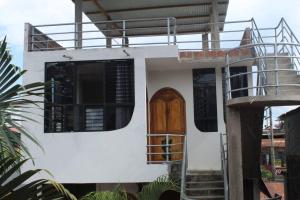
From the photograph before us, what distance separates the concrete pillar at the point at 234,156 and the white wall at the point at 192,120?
4.12 m

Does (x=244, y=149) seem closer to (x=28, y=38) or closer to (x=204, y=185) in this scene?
(x=204, y=185)

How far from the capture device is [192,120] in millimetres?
14648

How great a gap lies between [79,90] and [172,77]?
3145mm

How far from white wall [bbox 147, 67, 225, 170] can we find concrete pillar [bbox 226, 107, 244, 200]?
4121 mm

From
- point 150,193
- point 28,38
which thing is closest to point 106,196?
point 150,193

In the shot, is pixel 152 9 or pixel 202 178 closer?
pixel 202 178

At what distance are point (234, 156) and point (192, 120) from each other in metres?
4.76

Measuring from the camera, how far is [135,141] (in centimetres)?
1298

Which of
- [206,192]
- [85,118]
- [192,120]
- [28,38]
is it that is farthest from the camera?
[192,120]

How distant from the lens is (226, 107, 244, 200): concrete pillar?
32.4 feet

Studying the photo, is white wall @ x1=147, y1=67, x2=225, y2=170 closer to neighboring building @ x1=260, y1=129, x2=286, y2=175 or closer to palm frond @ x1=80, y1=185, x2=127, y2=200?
palm frond @ x1=80, y1=185, x2=127, y2=200

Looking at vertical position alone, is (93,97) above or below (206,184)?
above

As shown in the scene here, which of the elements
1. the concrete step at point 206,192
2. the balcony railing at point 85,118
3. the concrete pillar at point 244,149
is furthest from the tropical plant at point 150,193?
the balcony railing at point 85,118

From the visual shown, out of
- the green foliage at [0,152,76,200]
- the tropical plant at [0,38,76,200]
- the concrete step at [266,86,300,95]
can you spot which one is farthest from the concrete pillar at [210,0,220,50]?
the green foliage at [0,152,76,200]
